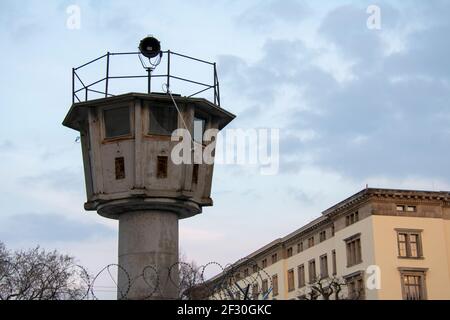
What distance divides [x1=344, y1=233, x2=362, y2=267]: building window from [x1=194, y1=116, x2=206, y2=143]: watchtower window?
2271 inches


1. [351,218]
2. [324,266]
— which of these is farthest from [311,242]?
[351,218]

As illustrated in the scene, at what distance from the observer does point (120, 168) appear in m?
17.4

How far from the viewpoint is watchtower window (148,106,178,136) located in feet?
57.2

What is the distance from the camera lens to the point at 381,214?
7194cm

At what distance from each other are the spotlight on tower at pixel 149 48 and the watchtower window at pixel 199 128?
2107mm

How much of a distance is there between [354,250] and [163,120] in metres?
60.4

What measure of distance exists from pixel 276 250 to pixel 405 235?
96.5ft

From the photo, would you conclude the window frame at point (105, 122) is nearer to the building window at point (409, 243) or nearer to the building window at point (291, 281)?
the building window at point (409, 243)

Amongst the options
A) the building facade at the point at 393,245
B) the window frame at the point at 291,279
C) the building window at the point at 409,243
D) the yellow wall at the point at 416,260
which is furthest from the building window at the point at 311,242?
the building window at the point at 409,243

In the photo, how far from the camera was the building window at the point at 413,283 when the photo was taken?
69.8 metres

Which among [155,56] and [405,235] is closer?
[155,56]

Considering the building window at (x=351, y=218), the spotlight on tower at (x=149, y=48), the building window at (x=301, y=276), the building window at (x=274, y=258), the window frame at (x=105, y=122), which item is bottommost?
the window frame at (x=105, y=122)
